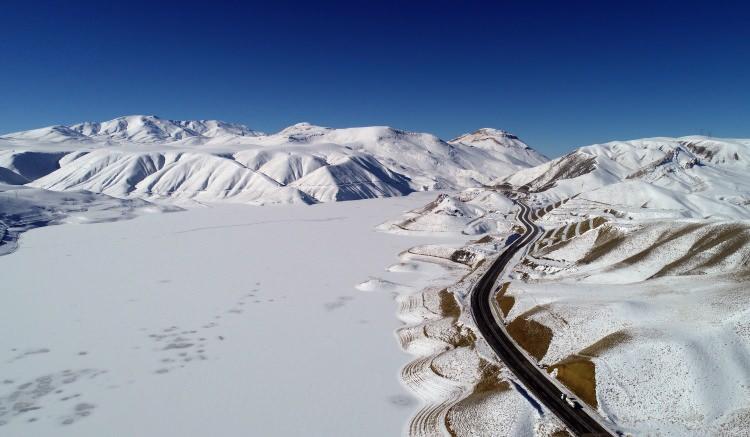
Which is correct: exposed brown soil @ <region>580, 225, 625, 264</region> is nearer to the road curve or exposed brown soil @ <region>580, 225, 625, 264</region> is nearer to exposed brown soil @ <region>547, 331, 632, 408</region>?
the road curve

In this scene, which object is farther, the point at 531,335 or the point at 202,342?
the point at 202,342

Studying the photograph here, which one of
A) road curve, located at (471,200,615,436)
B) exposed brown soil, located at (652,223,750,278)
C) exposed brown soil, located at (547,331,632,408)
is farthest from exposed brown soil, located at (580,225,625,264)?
exposed brown soil, located at (547,331,632,408)

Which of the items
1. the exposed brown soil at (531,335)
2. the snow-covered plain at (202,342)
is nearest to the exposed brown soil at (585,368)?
the exposed brown soil at (531,335)

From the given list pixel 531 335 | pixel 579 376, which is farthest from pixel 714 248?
pixel 579 376

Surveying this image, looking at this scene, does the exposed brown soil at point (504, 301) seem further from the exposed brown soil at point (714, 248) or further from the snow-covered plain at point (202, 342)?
the exposed brown soil at point (714, 248)

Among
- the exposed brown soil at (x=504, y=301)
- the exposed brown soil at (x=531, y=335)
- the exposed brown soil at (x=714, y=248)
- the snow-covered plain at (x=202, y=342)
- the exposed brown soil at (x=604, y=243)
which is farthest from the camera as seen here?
the exposed brown soil at (x=604, y=243)

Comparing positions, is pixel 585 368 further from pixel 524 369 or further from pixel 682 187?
pixel 682 187
